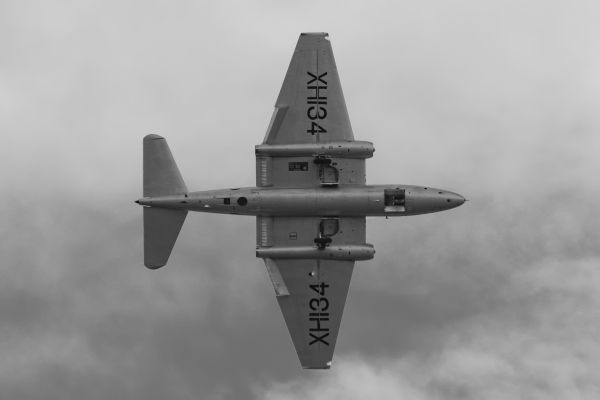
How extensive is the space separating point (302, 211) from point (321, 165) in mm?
2867

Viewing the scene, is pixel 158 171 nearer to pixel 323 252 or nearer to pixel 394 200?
pixel 323 252

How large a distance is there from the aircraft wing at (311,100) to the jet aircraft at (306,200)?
58 mm

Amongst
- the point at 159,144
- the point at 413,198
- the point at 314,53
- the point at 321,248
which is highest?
the point at 314,53

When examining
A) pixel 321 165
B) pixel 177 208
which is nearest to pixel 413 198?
pixel 321 165

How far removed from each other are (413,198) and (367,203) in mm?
2655

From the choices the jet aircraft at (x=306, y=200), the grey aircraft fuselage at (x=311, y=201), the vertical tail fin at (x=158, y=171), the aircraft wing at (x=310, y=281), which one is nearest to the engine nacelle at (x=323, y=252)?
the jet aircraft at (x=306, y=200)

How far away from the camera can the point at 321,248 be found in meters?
47.0

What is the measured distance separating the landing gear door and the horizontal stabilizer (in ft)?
38.0

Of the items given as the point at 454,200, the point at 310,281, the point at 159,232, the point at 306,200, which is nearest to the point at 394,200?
the point at 454,200

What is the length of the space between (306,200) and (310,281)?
4.91m

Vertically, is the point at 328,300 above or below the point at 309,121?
below

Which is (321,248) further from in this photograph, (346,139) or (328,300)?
(346,139)

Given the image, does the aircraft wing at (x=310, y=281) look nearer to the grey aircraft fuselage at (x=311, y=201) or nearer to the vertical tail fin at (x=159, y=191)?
the grey aircraft fuselage at (x=311, y=201)

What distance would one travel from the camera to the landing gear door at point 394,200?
46188mm
